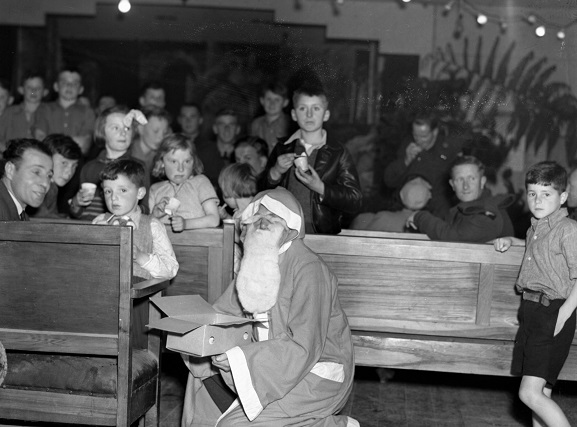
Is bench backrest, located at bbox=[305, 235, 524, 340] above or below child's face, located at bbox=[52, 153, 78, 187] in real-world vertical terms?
below

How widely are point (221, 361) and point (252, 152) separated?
3113 mm

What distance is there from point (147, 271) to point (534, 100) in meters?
5.40

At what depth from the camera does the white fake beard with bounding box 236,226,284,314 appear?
3.70 meters

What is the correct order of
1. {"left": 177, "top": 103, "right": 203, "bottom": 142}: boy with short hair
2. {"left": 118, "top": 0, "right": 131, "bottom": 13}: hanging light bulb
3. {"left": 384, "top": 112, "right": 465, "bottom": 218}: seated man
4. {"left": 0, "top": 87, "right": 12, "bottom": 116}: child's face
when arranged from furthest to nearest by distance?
1. {"left": 118, "top": 0, "right": 131, "bottom": 13}: hanging light bulb
2. {"left": 177, "top": 103, "right": 203, "bottom": 142}: boy with short hair
3. {"left": 0, "top": 87, "right": 12, "bottom": 116}: child's face
4. {"left": 384, "top": 112, "right": 465, "bottom": 218}: seated man

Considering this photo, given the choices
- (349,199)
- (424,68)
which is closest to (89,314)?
(349,199)

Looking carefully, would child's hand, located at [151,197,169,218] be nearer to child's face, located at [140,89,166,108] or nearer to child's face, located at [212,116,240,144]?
child's face, located at [212,116,240,144]

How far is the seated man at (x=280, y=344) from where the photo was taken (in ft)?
11.7

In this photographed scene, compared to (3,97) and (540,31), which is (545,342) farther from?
(540,31)

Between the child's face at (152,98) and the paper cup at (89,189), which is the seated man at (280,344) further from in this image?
the child's face at (152,98)

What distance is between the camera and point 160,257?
14.4 ft

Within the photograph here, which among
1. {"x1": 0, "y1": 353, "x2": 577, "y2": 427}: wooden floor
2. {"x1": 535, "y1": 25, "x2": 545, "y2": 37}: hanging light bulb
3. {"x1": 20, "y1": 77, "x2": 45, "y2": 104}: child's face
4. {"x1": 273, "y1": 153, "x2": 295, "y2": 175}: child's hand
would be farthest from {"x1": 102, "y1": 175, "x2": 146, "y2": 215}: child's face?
{"x1": 535, "y1": 25, "x2": 545, "y2": 37}: hanging light bulb

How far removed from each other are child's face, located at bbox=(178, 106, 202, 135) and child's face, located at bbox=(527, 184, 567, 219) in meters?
4.10

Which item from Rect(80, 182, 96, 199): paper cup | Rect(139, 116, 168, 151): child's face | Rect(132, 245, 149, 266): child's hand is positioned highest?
Rect(139, 116, 168, 151): child's face

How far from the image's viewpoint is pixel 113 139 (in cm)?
543
